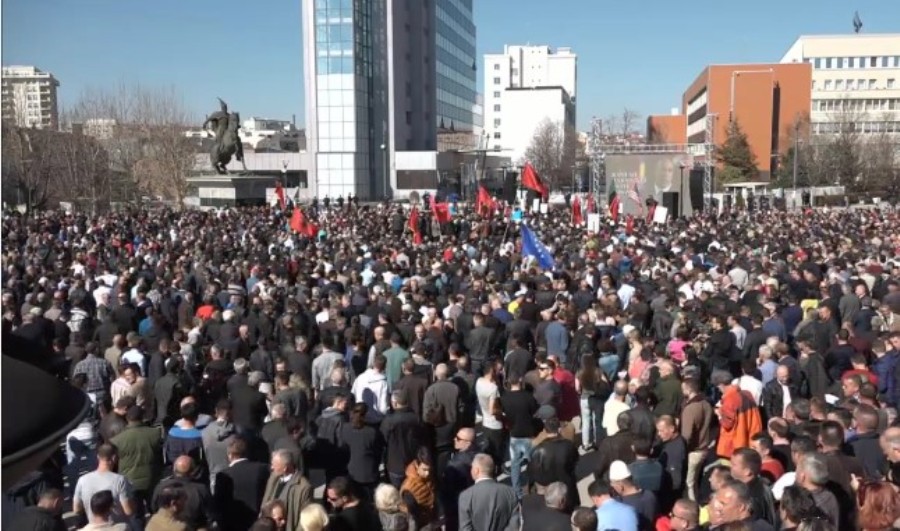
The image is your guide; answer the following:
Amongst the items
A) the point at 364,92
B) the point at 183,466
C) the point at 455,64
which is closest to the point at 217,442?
the point at 183,466

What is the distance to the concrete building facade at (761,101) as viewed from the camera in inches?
3068

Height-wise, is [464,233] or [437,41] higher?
[437,41]

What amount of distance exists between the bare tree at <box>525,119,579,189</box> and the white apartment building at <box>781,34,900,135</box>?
2525 centimetres

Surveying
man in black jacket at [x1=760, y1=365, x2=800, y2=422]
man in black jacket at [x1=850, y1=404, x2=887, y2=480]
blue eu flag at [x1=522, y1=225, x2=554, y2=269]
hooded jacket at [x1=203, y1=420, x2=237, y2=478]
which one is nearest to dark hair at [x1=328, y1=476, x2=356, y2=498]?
hooded jacket at [x1=203, y1=420, x2=237, y2=478]

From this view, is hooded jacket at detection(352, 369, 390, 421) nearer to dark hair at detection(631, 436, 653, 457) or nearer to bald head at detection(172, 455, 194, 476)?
bald head at detection(172, 455, 194, 476)

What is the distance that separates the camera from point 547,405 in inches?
318

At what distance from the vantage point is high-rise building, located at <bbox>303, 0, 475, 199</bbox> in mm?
62688

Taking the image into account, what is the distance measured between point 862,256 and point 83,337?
16.7 m

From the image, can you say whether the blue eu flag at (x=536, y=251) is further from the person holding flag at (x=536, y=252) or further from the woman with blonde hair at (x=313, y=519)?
the woman with blonde hair at (x=313, y=519)

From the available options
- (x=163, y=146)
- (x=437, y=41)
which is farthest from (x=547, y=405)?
(x=437, y=41)

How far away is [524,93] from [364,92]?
4915 cm

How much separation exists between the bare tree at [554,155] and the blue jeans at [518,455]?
67438 millimetres

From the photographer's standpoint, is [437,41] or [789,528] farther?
[437,41]

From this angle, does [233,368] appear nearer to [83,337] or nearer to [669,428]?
[83,337]
